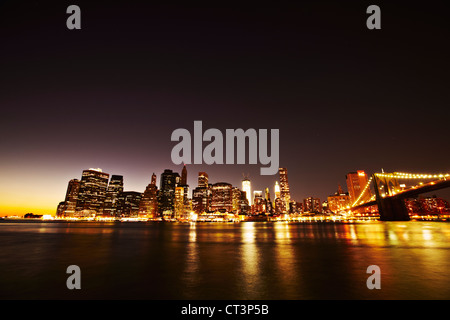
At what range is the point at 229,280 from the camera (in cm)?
1145

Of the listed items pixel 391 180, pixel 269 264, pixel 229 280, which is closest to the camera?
pixel 229 280

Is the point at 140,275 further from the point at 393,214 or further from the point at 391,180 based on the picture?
the point at 391,180

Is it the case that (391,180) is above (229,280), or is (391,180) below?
above

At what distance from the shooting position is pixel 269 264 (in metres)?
15.3

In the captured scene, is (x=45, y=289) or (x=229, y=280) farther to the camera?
(x=229, y=280)

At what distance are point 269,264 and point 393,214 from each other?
11691cm
